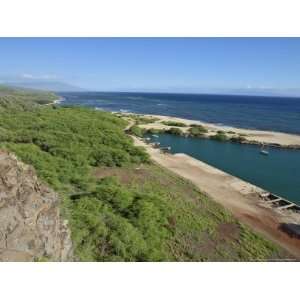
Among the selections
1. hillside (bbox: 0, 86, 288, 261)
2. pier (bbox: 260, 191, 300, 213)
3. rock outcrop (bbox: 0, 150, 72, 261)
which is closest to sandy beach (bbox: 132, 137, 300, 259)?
pier (bbox: 260, 191, 300, 213)

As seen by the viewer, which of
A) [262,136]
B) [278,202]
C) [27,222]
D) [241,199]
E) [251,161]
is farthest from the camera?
[262,136]

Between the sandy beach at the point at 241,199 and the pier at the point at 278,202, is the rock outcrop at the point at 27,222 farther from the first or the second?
the pier at the point at 278,202

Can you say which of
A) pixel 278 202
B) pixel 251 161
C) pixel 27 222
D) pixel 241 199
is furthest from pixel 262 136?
pixel 27 222

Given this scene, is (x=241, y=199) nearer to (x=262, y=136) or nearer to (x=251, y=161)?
(x=251, y=161)

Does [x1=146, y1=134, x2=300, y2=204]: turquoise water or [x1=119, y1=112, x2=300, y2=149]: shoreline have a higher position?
[x1=119, y1=112, x2=300, y2=149]: shoreline

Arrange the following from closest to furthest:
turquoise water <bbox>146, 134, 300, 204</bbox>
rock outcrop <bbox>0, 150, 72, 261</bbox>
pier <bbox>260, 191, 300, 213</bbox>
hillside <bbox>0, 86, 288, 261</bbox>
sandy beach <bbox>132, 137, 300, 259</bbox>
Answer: rock outcrop <bbox>0, 150, 72, 261</bbox> < hillside <bbox>0, 86, 288, 261</bbox> < sandy beach <bbox>132, 137, 300, 259</bbox> < pier <bbox>260, 191, 300, 213</bbox> < turquoise water <bbox>146, 134, 300, 204</bbox>

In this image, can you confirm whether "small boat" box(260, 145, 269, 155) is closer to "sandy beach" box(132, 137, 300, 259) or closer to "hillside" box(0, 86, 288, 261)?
"sandy beach" box(132, 137, 300, 259)
